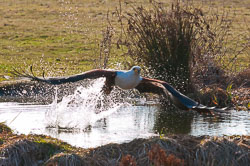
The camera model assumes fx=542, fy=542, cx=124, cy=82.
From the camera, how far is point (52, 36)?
24266 mm

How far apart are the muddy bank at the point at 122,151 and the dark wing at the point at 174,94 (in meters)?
0.69

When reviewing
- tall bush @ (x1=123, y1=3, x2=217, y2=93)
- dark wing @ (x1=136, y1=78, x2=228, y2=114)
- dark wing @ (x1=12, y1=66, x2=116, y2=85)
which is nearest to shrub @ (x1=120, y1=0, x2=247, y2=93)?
tall bush @ (x1=123, y1=3, x2=217, y2=93)

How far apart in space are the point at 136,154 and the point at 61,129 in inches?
89.6

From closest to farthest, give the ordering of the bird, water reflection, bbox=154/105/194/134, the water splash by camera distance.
Answer: the bird < water reflection, bbox=154/105/194/134 < the water splash

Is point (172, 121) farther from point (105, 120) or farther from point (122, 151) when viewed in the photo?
point (122, 151)

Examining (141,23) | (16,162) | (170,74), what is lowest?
(16,162)

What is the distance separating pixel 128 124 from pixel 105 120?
0.54m

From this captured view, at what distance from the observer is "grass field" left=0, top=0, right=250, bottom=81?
16969 mm

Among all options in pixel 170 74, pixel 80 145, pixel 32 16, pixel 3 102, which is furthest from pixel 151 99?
pixel 32 16

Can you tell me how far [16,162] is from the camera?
22.0 feet

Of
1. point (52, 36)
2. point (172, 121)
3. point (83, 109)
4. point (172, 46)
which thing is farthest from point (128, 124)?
point (52, 36)

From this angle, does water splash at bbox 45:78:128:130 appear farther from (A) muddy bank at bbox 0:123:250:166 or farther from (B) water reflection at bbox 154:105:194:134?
(A) muddy bank at bbox 0:123:250:166

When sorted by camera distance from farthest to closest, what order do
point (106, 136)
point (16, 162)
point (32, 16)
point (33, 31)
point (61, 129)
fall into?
point (32, 16), point (33, 31), point (61, 129), point (106, 136), point (16, 162)

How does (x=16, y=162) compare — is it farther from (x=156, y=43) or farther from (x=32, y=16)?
(x=32, y=16)
